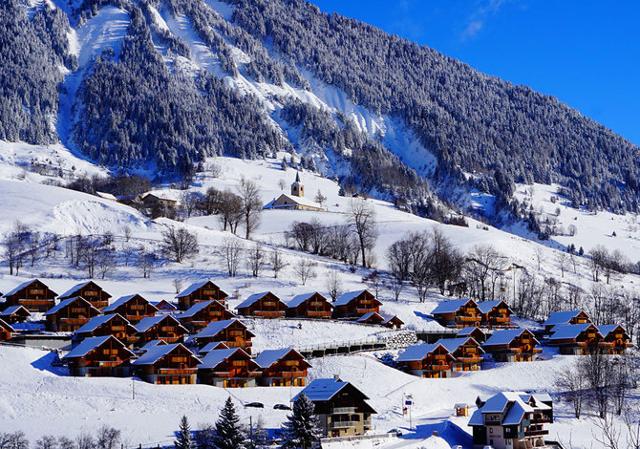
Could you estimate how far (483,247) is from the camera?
176 m

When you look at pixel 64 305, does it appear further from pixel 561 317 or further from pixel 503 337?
pixel 561 317

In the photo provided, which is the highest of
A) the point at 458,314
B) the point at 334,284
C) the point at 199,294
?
the point at 334,284

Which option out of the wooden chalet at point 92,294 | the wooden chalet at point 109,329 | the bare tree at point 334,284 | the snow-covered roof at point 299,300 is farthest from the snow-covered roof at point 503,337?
the wooden chalet at point 92,294

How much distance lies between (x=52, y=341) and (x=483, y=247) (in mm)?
98090

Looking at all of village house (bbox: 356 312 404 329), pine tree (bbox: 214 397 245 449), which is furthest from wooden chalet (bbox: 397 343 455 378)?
pine tree (bbox: 214 397 245 449)

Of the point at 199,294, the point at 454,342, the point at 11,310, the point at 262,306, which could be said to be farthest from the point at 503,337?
the point at 11,310

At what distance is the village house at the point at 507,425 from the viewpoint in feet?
257

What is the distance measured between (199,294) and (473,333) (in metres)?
29.8

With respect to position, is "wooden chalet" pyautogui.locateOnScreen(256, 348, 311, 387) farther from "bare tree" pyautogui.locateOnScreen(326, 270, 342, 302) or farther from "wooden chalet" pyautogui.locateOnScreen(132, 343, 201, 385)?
"bare tree" pyautogui.locateOnScreen(326, 270, 342, 302)

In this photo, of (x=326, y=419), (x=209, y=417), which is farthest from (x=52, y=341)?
(x=326, y=419)

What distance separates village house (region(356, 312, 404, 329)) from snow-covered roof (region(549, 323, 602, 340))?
16829mm

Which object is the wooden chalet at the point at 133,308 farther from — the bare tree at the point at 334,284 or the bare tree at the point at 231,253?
the bare tree at the point at 334,284

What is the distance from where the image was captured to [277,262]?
136125 mm

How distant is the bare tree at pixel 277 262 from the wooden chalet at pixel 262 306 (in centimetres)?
2101
